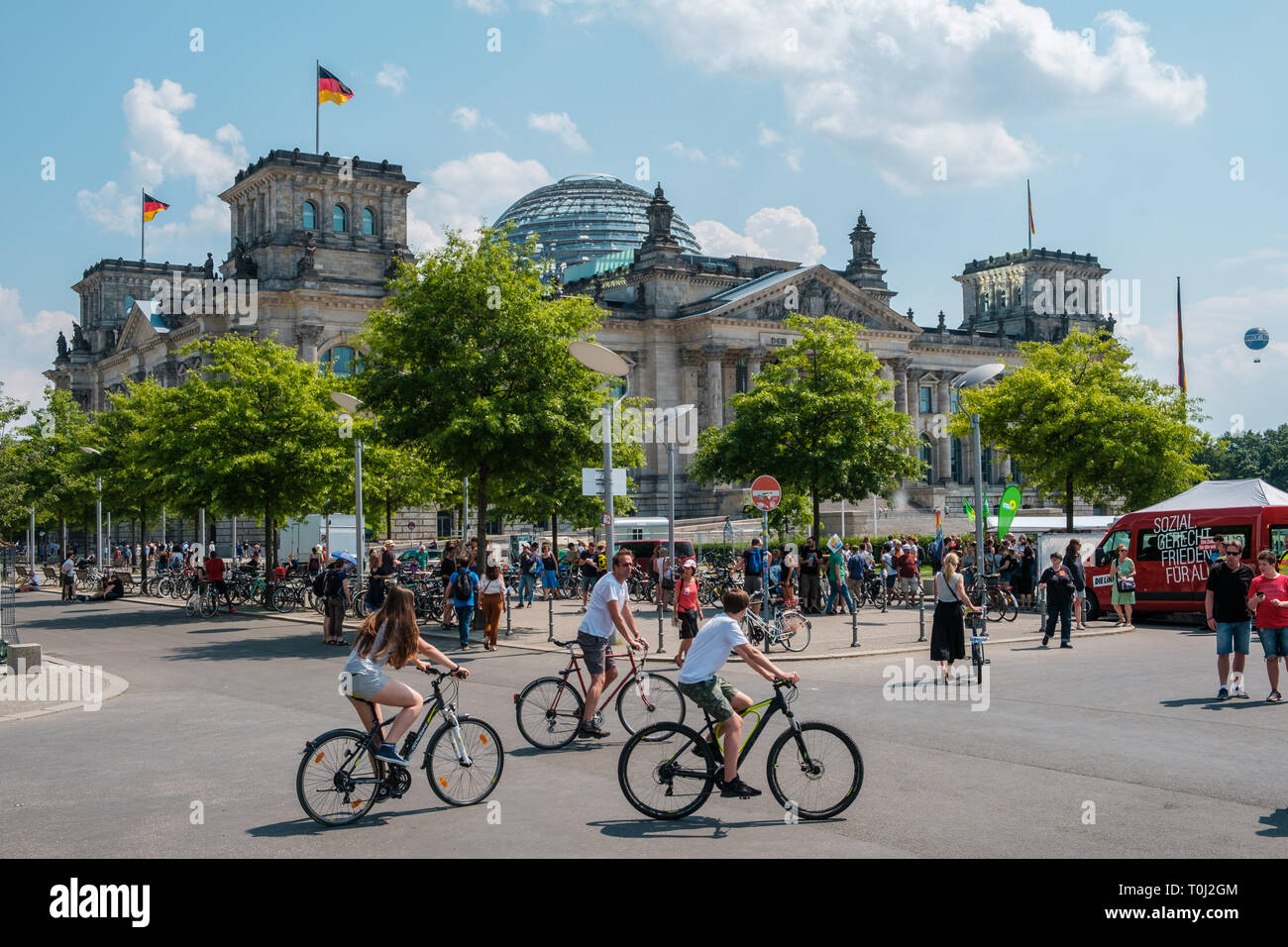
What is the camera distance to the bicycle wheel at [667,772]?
896 cm

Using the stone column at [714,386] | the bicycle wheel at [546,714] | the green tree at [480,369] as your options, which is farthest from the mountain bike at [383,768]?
the stone column at [714,386]

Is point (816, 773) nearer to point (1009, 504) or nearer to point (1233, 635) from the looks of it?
point (1233, 635)

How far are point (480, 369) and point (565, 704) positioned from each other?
15576 millimetres

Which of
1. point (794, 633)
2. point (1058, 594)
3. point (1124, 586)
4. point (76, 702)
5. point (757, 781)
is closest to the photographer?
point (757, 781)

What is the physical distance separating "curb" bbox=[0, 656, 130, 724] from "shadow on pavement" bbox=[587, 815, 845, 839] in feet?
30.6

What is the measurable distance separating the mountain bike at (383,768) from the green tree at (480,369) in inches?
651

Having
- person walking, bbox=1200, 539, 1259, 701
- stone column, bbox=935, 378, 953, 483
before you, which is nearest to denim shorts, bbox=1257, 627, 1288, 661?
person walking, bbox=1200, 539, 1259, 701

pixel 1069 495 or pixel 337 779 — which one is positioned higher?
pixel 1069 495

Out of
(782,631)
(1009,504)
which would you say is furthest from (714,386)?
(782,631)

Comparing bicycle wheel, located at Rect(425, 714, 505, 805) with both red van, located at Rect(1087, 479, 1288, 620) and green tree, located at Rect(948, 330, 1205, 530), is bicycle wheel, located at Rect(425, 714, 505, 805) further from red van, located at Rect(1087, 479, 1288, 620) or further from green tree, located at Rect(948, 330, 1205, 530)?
green tree, located at Rect(948, 330, 1205, 530)

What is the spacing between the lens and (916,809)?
9.16 metres

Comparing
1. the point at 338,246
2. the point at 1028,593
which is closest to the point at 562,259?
the point at 338,246

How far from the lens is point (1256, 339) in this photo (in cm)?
4922

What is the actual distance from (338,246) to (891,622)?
182 feet
